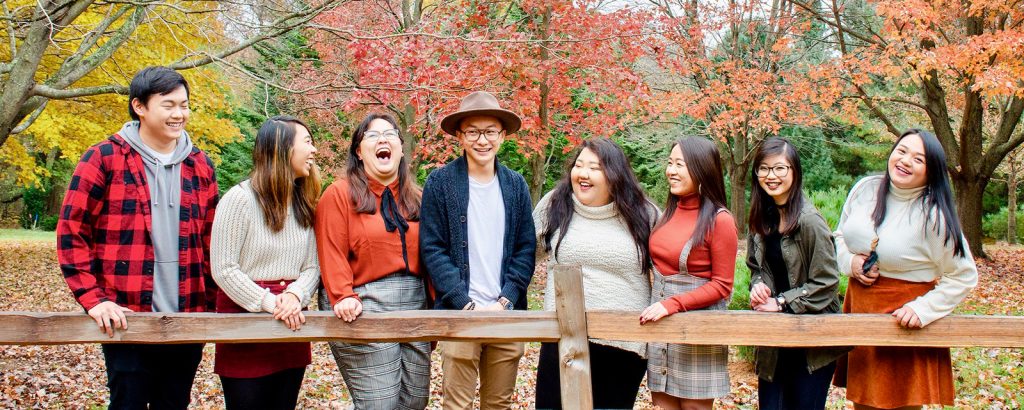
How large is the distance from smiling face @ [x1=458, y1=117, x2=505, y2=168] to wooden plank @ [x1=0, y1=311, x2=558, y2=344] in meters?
0.82

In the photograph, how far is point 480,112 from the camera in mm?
3605

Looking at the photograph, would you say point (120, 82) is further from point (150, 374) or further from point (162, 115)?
point (150, 374)

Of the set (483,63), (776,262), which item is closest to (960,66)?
(483,63)

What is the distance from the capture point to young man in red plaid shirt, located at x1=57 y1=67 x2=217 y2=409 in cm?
309

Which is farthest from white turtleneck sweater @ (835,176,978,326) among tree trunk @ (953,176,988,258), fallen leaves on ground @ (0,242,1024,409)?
tree trunk @ (953,176,988,258)

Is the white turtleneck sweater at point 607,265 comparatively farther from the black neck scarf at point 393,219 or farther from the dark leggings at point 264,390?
the dark leggings at point 264,390

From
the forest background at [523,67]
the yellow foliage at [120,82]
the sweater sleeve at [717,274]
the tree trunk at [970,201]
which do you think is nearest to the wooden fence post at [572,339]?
the sweater sleeve at [717,274]

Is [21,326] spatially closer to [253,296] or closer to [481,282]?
[253,296]

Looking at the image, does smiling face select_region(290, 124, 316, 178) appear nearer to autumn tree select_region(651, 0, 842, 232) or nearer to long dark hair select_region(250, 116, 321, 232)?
long dark hair select_region(250, 116, 321, 232)

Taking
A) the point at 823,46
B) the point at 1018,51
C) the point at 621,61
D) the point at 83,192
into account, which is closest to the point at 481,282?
the point at 83,192

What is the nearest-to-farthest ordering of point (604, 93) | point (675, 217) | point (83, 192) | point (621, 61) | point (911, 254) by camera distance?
point (83, 192) < point (911, 254) < point (675, 217) < point (604, 93) < point (621, 61)

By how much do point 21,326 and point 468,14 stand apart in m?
8.54

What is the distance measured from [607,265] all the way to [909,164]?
149 cm

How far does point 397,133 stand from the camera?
11.8 ft
